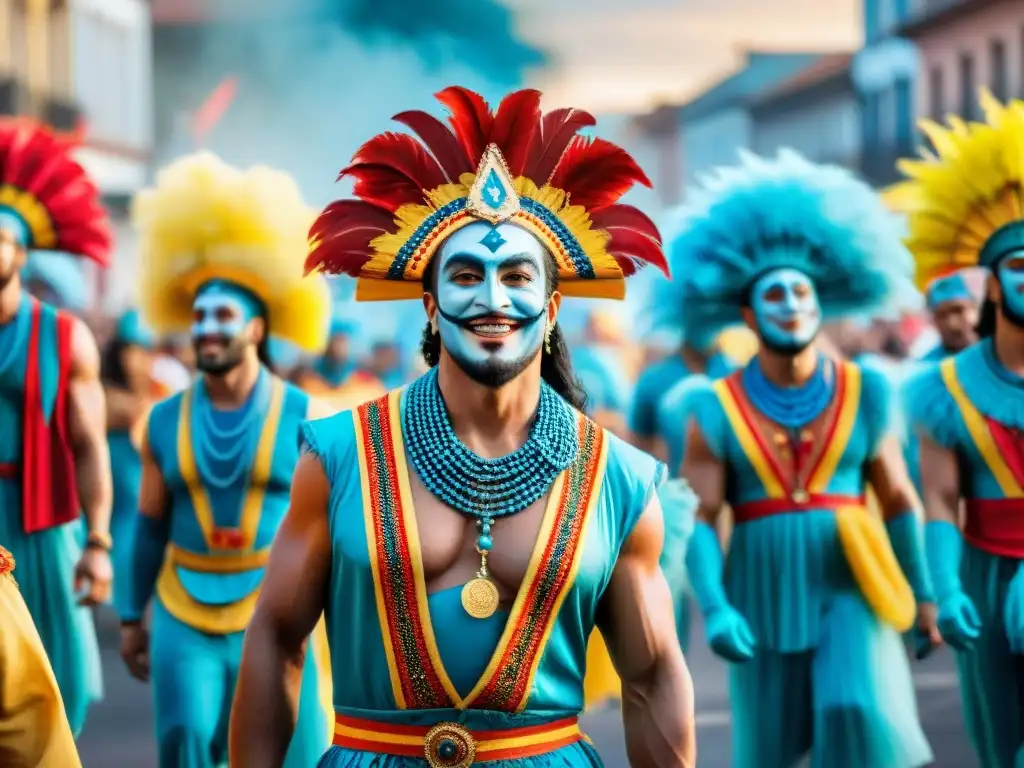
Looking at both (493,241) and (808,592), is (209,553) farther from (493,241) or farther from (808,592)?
(493,241)

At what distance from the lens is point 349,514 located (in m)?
4.40

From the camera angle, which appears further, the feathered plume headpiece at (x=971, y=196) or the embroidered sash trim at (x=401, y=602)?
the feathered plume headpiece at (x=971, y=196)

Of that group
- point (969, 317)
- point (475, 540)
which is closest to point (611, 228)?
point (475, 540)

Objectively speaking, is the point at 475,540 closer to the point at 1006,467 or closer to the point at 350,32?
the point at 1006,467

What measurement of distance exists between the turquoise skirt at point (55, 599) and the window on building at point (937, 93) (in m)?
48.1

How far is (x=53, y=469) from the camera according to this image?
26.0 feet

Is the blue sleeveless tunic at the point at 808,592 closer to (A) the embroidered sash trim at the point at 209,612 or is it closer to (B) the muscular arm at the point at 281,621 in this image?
(A) the embroidered sash trim at the point at 209,612

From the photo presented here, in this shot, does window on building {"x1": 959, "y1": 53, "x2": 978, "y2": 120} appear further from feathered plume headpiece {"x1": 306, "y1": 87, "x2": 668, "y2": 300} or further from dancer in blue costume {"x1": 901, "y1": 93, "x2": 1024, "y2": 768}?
feathered plume headpiece {"x1": 306, "y1": 87, "x2": 668, "y2": 300}

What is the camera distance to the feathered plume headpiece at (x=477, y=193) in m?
4.65

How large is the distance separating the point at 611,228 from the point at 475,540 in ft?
2.70

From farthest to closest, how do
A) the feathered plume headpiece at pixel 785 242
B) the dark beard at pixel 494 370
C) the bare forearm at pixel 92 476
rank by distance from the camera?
the bare forearm at pixel 92 476, the feathered plume headpiece at pixel 785 242, the dark beard at pixel 494 370

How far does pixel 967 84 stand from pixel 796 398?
152 feet

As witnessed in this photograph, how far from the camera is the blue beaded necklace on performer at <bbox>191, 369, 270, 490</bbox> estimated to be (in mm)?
7309

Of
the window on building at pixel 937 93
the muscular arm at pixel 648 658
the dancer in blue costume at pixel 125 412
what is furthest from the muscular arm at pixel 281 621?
the window on building at pixel 937 93
